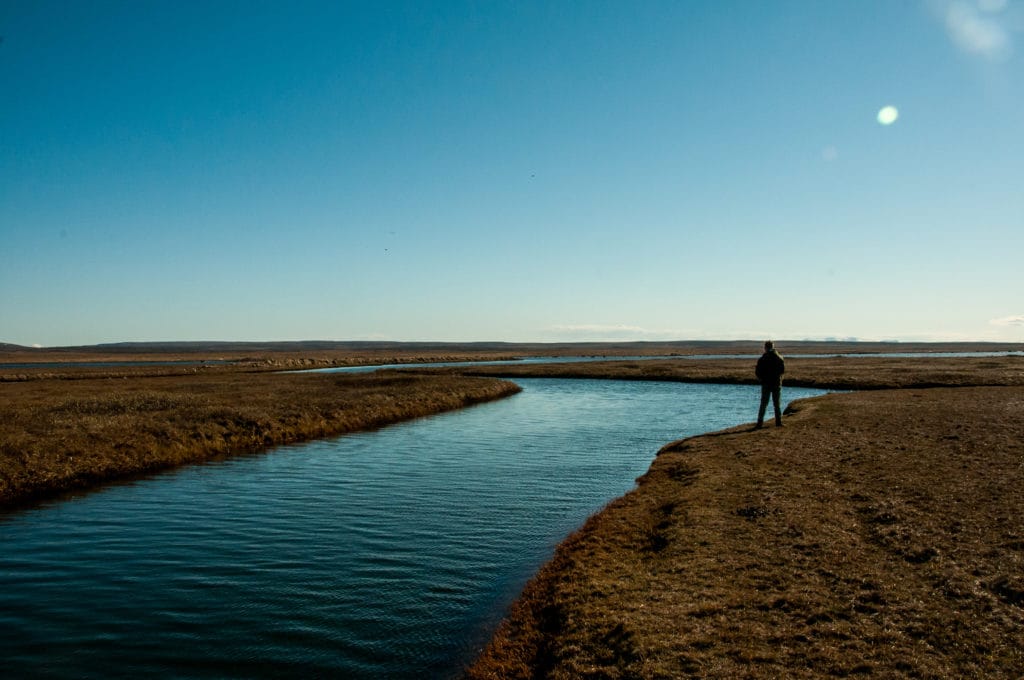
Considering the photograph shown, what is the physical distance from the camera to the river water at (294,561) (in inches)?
423

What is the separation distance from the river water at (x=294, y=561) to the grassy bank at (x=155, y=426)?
90.7 inches

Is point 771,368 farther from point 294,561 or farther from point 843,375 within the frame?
point 843,375

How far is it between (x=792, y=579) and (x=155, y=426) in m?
31.1

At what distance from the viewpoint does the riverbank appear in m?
8.79

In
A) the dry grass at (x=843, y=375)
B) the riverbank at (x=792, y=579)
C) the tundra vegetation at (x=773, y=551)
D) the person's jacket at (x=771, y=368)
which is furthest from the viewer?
the dry grass at (x=843, y=375)

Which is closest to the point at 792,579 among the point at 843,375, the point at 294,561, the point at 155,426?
the point at 294,561

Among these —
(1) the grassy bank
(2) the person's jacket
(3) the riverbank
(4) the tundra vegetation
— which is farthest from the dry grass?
(3) the riverbank

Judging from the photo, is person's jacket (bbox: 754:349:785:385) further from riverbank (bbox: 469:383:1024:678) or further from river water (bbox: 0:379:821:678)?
riverbank (bbox: 469:383:1024:678)

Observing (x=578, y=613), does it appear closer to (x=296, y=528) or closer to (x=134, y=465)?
(x=296, y=528)

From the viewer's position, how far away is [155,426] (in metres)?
31.8

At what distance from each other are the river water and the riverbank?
1625 millimetres

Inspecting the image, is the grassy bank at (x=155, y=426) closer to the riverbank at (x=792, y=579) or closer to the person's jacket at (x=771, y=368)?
the riverbank at (x=792, y=579)

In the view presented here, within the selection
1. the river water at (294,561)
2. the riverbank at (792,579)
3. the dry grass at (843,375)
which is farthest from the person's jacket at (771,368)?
the dry grass at (843,375)

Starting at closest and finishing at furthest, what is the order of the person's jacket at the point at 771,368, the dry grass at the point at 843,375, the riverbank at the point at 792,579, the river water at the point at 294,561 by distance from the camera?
the riverbank at the point at 792,579 < the river water at the point at 294,561 < the person's jacket at the point at 771,368 < the dry grass at the point at 843,375
